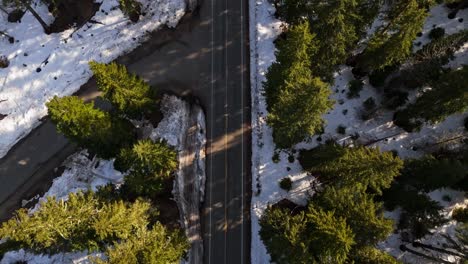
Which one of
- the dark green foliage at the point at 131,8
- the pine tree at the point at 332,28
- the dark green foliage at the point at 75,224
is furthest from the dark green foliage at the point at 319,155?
the dark green foliage at the point at 131,8

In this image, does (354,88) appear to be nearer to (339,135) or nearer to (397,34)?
(339,135)

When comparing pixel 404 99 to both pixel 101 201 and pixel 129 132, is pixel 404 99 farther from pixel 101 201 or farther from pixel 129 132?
pixel 101 201

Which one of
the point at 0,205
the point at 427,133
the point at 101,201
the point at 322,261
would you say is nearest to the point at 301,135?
the point at 322,261

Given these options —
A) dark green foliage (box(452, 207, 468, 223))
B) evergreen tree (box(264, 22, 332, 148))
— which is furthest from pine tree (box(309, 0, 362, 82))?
dark green foliage (box(452, 207, 468, 223))

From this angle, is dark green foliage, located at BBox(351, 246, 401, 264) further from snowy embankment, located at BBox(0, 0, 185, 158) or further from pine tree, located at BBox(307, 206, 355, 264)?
snowy embankment, located at BBox(0, 0, 185, 158)

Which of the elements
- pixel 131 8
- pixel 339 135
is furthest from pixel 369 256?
pixel 131 8
